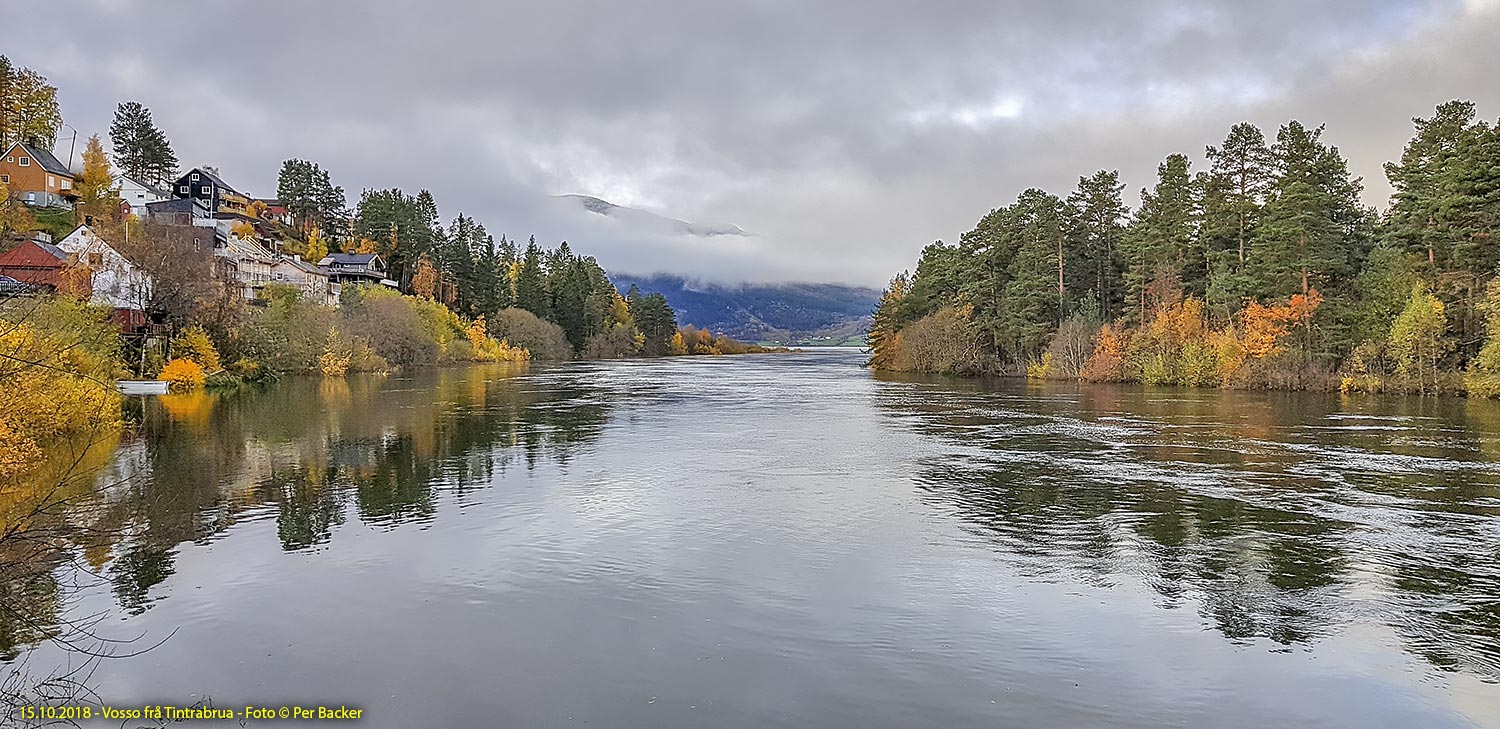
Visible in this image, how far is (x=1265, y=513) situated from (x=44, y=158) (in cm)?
10453

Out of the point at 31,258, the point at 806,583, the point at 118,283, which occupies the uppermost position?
the point at 31,258

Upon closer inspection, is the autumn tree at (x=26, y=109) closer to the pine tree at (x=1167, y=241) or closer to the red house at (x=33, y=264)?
the red house at (x=33, y=264)

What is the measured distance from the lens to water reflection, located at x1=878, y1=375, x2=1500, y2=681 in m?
11.0

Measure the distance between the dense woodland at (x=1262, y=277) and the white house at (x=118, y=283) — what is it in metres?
58.4

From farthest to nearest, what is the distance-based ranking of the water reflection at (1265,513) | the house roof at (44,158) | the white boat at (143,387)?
1. the house roof at (44,158)
2. the white boat at (143,387)
3. the water reflection at (1265,513)

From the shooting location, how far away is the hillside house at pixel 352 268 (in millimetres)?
102188

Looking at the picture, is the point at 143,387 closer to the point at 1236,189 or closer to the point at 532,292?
the point at 1236,189

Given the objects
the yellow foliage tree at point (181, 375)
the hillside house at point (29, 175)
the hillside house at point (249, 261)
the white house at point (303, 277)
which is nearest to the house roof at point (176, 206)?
the hillside house at point (249, 261)

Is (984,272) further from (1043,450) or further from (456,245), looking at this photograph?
(456,245)

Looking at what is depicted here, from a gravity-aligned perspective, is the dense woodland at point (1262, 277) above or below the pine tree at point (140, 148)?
below

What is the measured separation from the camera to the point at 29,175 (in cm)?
8150

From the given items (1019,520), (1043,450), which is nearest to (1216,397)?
(1043,450)

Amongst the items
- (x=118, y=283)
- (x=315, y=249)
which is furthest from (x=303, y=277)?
(x=118, y=283)

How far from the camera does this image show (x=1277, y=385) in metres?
50.9
